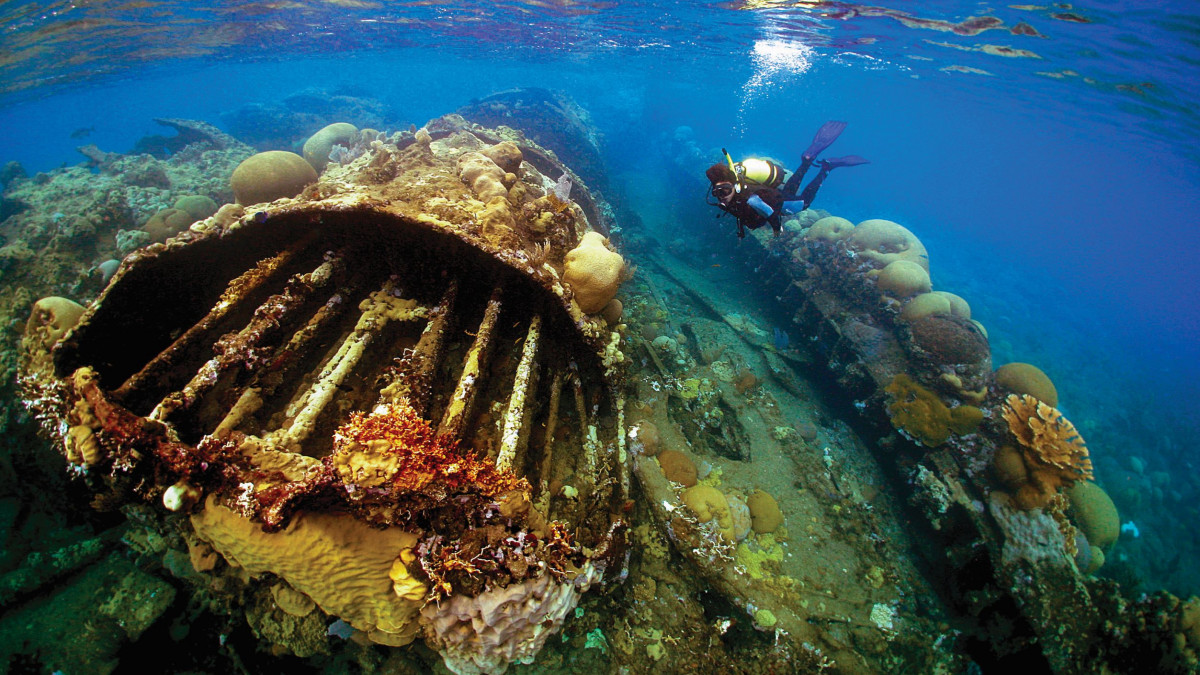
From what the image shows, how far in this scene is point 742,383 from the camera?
7.63 metres

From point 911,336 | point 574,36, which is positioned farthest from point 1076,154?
point 911,336

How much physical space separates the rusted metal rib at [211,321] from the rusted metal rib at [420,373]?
133 centimetres

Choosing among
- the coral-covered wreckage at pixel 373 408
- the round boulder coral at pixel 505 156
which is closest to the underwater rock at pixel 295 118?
the round boulder coral at pixel 505 156

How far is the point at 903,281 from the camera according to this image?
842 centimetres

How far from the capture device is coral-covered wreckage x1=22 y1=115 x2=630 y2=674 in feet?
6.72

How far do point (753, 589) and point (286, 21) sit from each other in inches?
1217

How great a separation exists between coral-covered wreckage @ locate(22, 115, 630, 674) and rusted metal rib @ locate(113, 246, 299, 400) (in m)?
0.01

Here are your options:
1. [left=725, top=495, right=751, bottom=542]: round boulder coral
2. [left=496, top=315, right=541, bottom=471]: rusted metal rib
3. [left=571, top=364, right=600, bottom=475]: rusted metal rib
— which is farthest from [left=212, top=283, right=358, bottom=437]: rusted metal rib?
[left=725, top=495, right=751, bottom=542]: round boulder coral

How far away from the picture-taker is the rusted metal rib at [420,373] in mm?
2729

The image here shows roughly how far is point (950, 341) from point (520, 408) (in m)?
8.14

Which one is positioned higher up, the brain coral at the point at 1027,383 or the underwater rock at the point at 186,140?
the underwater rock at the point at 186,140

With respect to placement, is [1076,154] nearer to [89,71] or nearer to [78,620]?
[78,620]

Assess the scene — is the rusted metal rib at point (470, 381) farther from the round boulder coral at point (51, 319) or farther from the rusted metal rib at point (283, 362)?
the round boulder coral at point (51, 319)

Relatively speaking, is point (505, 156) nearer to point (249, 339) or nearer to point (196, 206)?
point (249, 339)
